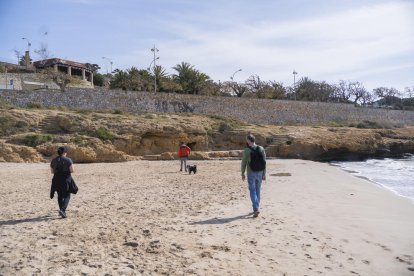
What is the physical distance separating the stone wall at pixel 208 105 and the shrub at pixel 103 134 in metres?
7.59

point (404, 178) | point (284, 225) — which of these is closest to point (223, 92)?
point (404, 178)

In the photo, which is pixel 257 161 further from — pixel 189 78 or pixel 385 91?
pixel 385 91

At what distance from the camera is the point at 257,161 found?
7.68 meters

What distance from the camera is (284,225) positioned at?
22.5ft

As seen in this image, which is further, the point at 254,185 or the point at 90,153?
the point at 90,153

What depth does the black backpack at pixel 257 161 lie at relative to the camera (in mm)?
7668

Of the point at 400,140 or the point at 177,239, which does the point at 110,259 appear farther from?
the point at 400,140

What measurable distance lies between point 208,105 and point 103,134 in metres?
16.3

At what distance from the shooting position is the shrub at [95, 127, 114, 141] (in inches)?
947

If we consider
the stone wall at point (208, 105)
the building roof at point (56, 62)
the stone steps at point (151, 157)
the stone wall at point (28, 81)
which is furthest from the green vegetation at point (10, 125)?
the building roof at point (56, 62)

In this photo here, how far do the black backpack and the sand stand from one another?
3.29 ft

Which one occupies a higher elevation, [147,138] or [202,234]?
[147,138]

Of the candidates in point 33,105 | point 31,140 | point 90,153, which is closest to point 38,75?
point 33,105

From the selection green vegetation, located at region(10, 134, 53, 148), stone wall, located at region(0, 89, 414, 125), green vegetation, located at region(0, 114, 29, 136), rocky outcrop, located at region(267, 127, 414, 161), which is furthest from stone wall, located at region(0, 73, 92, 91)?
rocky outcrop, located at region(267, 127, 414, 161)
